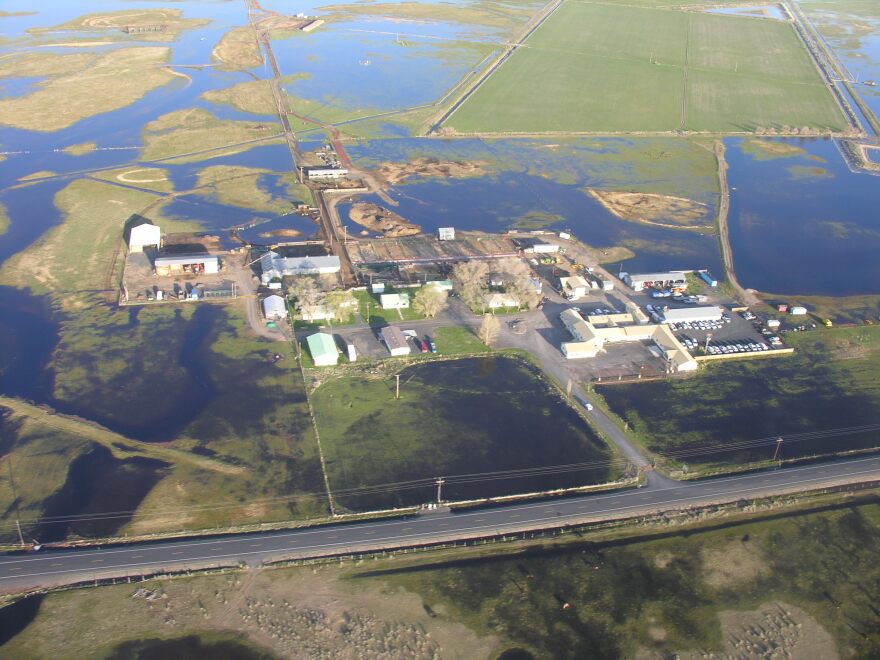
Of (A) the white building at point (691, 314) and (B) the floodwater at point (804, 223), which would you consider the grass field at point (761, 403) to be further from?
(B) the floodwater at point (804, 223)

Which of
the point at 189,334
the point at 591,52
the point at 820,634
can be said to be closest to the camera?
the point at 820,634

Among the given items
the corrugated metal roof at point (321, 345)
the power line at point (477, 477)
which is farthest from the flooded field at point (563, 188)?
the power line at point (477, 477)

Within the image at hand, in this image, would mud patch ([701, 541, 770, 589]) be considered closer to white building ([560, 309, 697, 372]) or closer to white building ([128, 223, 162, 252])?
white building ([560, 309, 697, 372])

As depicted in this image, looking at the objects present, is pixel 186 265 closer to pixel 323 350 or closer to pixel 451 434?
pixel 323 350

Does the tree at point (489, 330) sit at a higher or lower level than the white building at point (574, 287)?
higher

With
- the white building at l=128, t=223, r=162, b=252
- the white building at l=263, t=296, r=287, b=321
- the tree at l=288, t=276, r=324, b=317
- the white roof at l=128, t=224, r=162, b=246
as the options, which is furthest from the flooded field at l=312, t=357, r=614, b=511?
the white roof at l=128, t=224, r=162, b=246

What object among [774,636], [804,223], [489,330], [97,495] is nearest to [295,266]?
[489,330]

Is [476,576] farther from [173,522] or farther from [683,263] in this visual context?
[683,263]

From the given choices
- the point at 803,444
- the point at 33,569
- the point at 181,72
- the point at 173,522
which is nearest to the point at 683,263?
the point at 803,444
